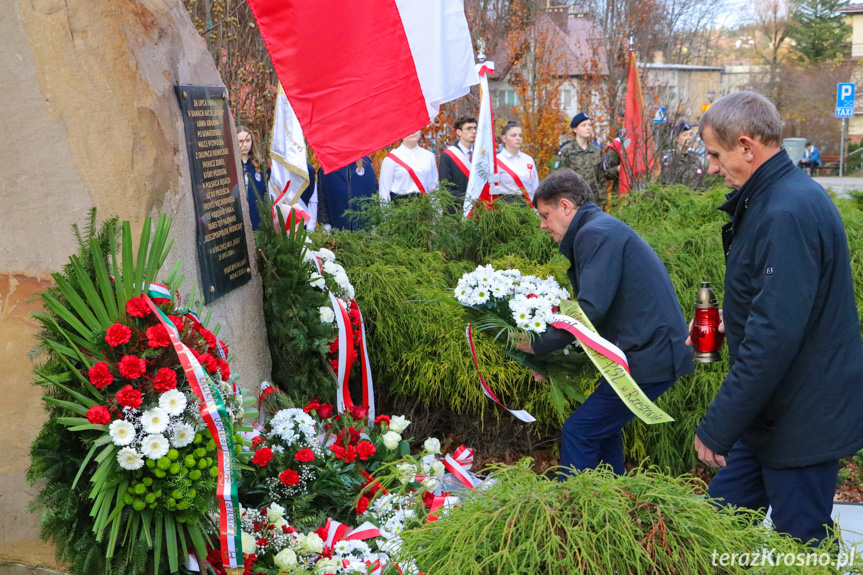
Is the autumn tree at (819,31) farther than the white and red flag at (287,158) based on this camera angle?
Yes

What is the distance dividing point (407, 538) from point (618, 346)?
193 centimetres

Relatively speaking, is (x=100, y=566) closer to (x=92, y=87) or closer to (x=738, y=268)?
(x=92, y=87)

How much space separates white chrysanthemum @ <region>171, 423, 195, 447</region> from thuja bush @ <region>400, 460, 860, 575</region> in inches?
48.2

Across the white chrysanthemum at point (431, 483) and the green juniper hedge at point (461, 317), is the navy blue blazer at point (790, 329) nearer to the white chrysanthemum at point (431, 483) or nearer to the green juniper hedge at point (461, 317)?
the white chrysanthemum at point (431, 483)

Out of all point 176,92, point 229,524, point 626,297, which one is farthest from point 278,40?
point 229,524

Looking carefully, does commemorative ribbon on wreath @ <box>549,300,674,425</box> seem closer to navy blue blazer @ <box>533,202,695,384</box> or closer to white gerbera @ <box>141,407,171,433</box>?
navy blue blazer @ <box>533,202,695,384</box>

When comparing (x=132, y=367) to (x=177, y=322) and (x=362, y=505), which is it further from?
(x=362, y=505)

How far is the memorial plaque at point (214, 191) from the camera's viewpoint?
13.0ft

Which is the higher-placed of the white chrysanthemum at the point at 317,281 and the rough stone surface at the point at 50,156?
the rough stone surface at the point at 50,156

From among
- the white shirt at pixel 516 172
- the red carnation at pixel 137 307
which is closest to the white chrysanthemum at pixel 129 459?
the red carnation at pixel 137 307

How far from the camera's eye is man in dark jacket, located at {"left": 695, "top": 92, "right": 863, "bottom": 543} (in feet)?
8.37

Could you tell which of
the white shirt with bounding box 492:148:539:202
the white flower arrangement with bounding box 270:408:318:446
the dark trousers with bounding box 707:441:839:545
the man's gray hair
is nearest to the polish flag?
the white flower arrangement with bounding box 270:408:318:446
